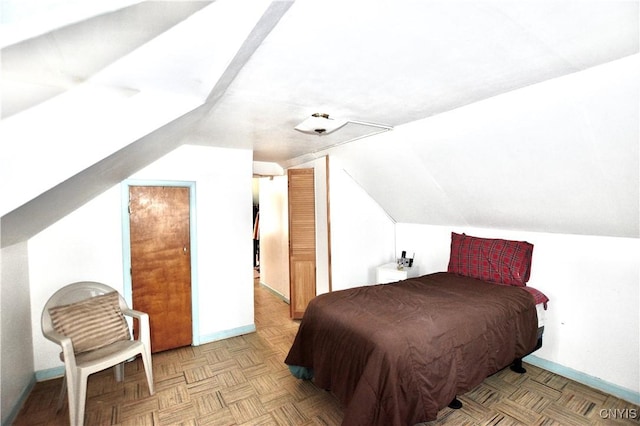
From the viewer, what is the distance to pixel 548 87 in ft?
6.19

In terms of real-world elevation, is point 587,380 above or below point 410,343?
below

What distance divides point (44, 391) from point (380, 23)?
399 cm

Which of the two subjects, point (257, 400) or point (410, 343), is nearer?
point (410, 343)

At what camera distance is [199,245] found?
361cm

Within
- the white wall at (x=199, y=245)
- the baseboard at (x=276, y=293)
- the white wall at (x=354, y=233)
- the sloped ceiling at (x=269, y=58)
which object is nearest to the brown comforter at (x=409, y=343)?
the white wall at (x=354, y=233)

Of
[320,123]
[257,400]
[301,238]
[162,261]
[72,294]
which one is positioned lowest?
[257,400]

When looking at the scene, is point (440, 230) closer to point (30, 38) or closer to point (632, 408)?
point (632, 408)

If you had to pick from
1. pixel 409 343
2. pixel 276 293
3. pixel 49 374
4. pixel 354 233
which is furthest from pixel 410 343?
pixel 276 293

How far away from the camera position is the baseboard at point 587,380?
2.45 metres

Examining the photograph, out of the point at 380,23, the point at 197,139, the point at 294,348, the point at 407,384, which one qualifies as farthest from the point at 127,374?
the point at 380,23

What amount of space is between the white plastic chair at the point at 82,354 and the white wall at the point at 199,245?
360 millimetres

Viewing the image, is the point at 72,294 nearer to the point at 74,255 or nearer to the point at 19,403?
the point at 74,255

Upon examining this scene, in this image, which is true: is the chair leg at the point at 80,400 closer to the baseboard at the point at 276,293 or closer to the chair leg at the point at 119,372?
the chair leg at the point at 119,372

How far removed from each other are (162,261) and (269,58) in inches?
110
